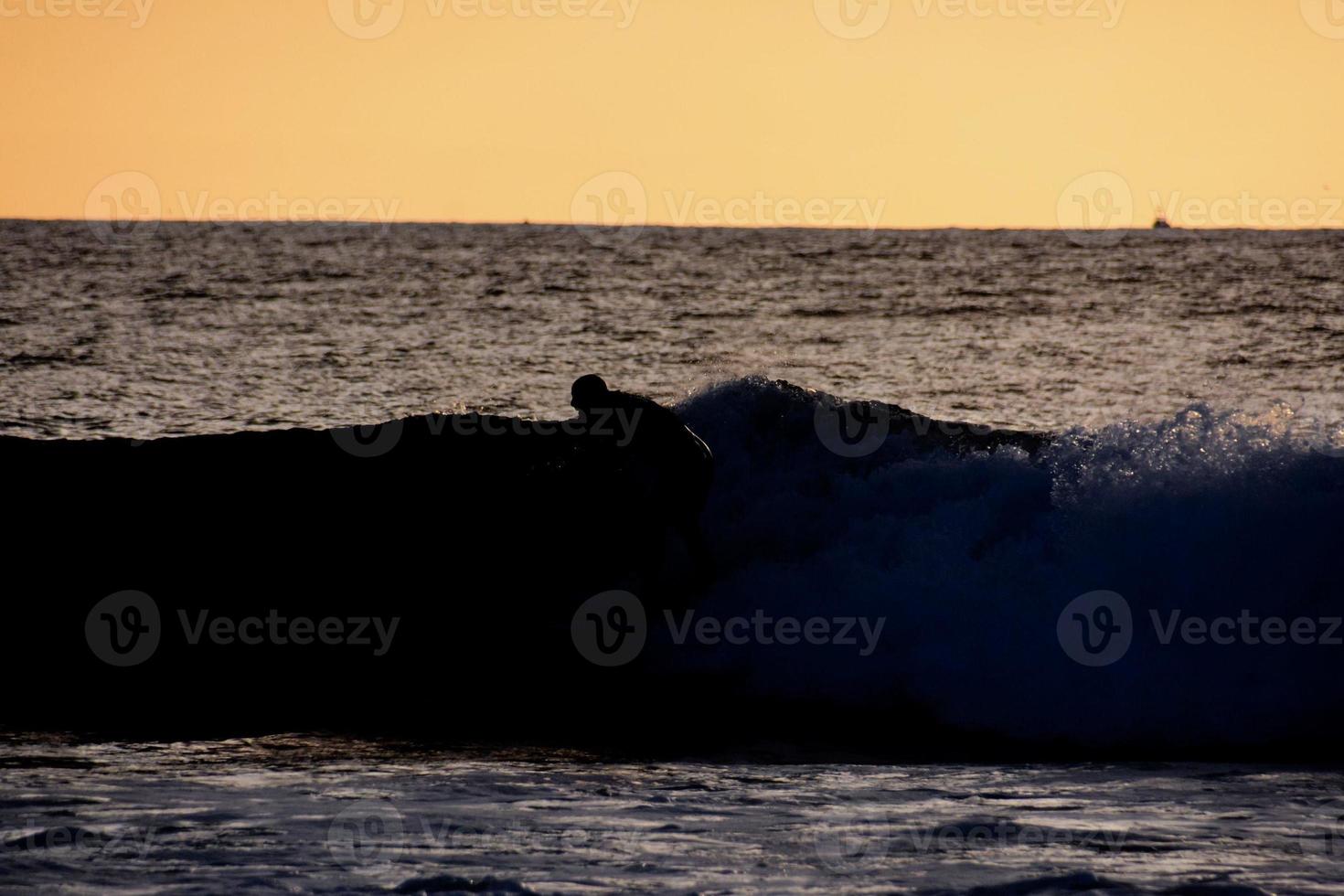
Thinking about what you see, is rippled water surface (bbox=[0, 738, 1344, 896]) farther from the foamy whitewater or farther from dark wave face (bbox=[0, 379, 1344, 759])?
dark wave face (bbox=[0, 379, 1344, 759])

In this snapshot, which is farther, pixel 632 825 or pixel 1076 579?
pixel 1076 579

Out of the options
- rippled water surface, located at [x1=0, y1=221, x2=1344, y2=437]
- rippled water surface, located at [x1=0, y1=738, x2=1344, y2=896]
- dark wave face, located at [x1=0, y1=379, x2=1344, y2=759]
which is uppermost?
rippled water surface, located at [x1=0, y1=221, x2=1344, y2=437]

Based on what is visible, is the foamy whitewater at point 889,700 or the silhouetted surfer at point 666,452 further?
the silhouetted surfer at point 666,452

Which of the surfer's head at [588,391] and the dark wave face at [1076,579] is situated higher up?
the surfer's head at [588,391]

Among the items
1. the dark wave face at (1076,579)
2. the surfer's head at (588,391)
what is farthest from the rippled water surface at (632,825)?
the surfer's head at (588,391)

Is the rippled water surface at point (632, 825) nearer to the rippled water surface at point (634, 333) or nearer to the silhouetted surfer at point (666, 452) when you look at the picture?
the silhouetted surfer at point (666, 452)

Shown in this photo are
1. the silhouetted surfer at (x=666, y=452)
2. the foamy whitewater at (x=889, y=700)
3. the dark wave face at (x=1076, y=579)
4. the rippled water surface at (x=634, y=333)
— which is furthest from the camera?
the rippled water surface at (x=634, y=333)

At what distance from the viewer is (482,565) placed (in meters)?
10.8

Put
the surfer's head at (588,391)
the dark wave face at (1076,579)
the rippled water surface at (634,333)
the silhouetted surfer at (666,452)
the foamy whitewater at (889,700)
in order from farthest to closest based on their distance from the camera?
the rippled water surface at (634,333) → the silhouetted surfer at (666,452) → the surfer's head at (588,391) → the dark wave face at (1076,579) → the foamy whitewater at (889,700)

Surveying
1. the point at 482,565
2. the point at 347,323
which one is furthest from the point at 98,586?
the point at 347,323

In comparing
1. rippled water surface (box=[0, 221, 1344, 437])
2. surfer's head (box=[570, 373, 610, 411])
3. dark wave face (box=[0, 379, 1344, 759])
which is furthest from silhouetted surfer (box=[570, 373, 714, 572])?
rippled water surface (box=[0, 221, 1344, 437])

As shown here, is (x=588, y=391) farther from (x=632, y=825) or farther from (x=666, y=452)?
(x=632, y=825)

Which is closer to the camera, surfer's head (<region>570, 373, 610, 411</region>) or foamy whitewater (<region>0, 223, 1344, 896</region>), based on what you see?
foamy whitewater (<region>0, 223, 1344, 896</region>)

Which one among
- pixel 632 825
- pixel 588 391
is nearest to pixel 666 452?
pixel 588 391
